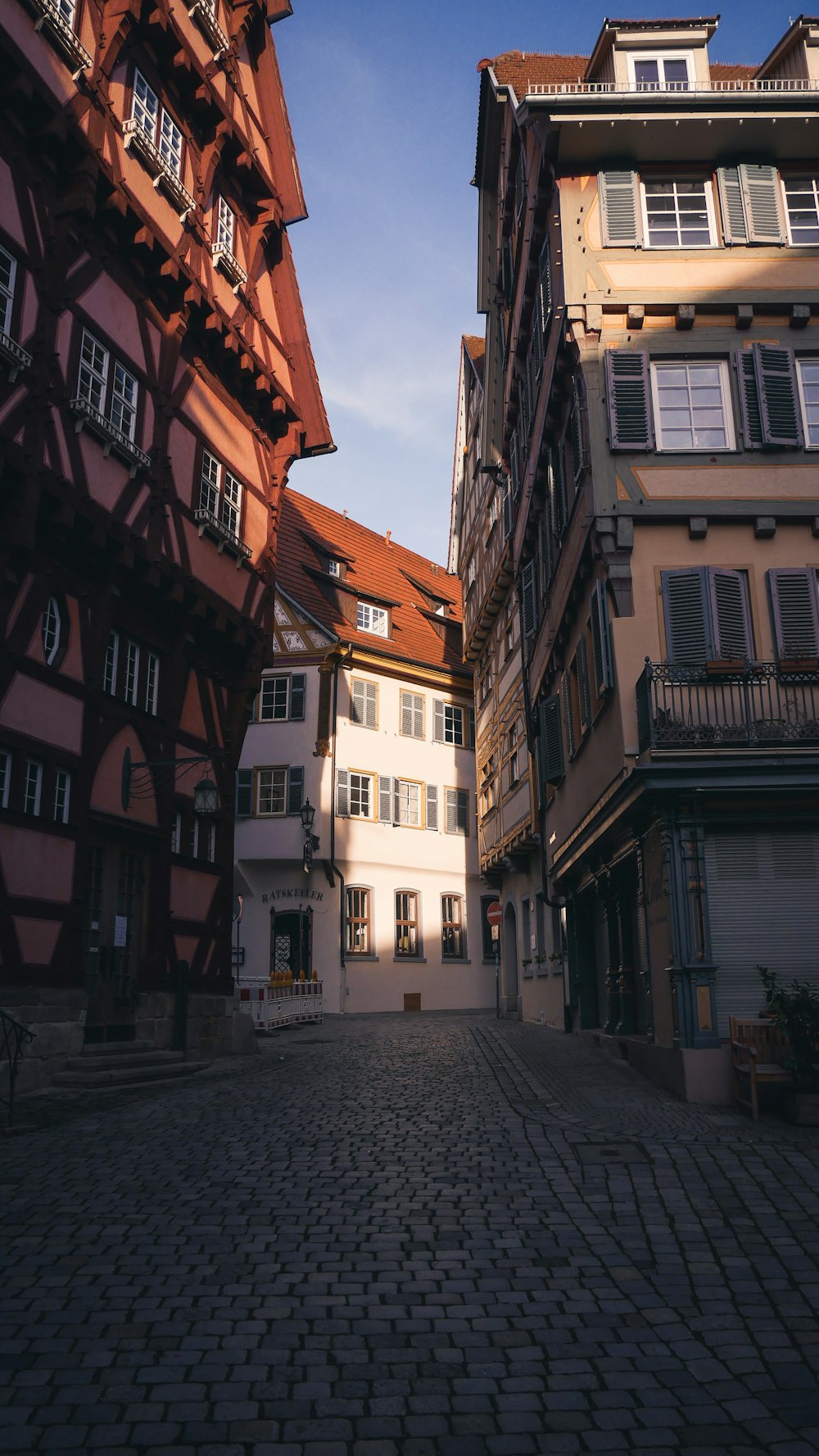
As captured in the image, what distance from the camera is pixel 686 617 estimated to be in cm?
1452

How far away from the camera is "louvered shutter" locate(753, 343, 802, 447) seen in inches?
597

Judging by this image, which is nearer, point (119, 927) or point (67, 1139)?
point (67, 1139)

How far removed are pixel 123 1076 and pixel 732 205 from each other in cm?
1349

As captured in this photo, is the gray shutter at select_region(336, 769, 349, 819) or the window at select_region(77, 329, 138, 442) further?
the gray shutter at select_region(336, 769, 349, 819)

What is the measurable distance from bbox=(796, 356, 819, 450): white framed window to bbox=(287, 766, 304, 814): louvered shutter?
2044 centimetres

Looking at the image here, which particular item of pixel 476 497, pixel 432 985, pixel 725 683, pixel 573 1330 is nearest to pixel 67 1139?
pixel 573 1330

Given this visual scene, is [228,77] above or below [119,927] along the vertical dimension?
above

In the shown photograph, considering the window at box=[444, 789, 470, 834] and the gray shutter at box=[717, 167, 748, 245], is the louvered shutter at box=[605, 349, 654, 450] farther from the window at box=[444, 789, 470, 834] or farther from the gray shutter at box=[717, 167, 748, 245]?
the window at box=[444, 789, 470, 834]

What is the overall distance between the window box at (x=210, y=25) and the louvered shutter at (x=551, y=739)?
469 inches

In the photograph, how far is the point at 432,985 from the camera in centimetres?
3550

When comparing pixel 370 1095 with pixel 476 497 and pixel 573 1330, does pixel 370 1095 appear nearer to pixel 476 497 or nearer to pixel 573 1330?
pixel 573 1330

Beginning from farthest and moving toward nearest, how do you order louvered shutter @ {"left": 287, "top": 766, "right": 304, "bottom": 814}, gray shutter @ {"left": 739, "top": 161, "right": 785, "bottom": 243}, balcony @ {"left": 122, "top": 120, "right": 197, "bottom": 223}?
louvered shutter @ {"left": 287, "top": 766, "right": 304, "bottom": 814}
balcony @ {"left": 122, "top": 120, "right": 197, "bottom": 223}
gray shutter @ {"left": 739, "top": 161, "right": 785, "bottom": 243}

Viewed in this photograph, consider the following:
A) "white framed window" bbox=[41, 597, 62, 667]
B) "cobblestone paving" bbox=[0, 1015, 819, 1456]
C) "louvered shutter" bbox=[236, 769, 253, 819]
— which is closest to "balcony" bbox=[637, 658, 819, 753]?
"cobblestone paving" bbox=[0, 1015, 819, 1456]

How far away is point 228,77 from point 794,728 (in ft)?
47.9
